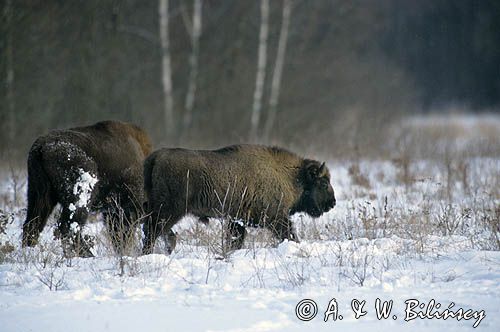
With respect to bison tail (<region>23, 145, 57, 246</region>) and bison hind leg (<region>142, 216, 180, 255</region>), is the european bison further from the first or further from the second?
bison hind leg (<region>142, 216, 180, 255</region>)

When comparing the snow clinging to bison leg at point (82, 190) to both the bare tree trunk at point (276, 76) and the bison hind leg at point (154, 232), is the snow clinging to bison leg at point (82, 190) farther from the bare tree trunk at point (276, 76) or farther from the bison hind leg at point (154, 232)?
the bare tree trunk at point (276, 76)

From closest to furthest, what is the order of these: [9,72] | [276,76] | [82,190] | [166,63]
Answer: [82,190] < [9,72] < [166,63] < [276,76]

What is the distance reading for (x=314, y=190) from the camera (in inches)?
378

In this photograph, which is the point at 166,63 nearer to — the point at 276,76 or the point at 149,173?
the point at 276,76

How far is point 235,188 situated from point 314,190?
55.5 inches

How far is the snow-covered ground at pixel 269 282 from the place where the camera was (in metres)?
5.41

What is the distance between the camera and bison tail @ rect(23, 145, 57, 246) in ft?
27.5

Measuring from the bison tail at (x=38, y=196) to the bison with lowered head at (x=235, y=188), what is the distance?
4.06ft

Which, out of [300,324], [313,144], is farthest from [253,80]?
A: [300,324]

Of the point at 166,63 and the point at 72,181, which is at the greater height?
the point at 166,63

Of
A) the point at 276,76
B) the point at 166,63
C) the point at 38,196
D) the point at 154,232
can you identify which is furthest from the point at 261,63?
the point at 154,232

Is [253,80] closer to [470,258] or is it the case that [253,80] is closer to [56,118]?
[56,118]

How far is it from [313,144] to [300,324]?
1460 cm

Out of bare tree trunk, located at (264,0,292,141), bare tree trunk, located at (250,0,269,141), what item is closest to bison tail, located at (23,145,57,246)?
bare tree trunk, located at (250,0,269,141)
